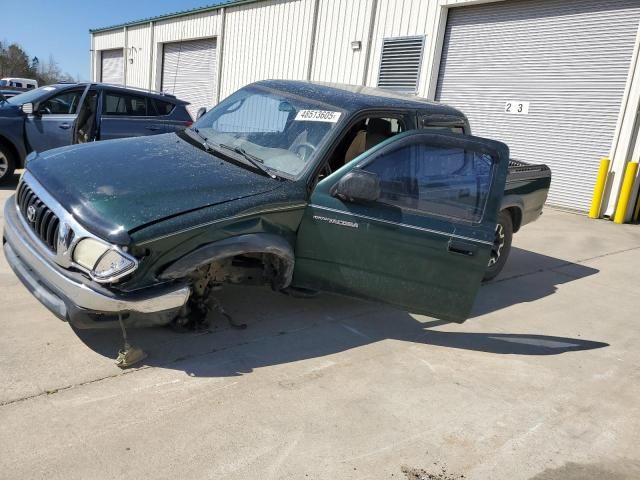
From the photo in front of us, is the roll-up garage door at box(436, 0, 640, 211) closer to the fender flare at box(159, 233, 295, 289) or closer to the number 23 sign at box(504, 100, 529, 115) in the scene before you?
the number 23 sign at box(504, 100, 529, 115)

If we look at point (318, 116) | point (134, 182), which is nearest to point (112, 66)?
point (318, 116)

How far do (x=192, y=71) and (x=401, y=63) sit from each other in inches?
456

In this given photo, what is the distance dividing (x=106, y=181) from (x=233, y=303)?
5.22 feet

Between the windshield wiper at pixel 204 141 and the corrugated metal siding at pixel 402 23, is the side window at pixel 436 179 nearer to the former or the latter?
the windshield wiper at pixel 204 141

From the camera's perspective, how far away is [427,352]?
165 inches

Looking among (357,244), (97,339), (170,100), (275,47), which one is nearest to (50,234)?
(97,339)

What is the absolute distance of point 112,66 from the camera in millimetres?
29312

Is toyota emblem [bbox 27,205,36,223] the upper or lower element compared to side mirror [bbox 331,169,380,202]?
lower

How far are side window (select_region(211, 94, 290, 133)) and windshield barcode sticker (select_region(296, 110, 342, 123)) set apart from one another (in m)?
0.13

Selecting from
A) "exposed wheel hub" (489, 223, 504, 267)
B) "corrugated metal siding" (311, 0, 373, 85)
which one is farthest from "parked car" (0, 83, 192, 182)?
"corrugated metal siding" (311, 0, 373, 85)

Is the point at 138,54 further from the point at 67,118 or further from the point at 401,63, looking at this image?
the point at 67,118

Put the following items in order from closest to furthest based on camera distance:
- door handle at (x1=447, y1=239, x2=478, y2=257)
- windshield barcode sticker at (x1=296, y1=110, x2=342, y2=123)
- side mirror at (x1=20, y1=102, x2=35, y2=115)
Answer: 1. door handle at (x1=447, y1=239, x2=478, y2=257)
2. windshield barcode sticker at (x1=296, y1=110, x2=342, y2=123)
3. side mirror at (x1=20, y1=102, x2=35, y2=115)

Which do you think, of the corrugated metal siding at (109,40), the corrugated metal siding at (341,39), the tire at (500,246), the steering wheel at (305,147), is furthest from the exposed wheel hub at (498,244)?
the corrugated metal siding at (109,40)

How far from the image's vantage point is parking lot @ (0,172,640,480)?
2705 millimetres
